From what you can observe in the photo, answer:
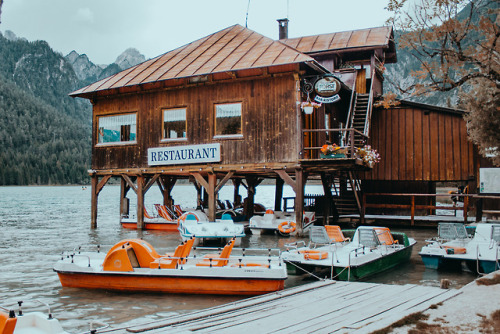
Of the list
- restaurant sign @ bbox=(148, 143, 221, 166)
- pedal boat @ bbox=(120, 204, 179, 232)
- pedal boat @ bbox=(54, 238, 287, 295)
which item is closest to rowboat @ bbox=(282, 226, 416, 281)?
pedal boat @ bbox=(54, 238, 287, 295)

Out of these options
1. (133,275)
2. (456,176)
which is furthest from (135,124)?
(456,176)

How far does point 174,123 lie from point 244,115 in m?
3.99

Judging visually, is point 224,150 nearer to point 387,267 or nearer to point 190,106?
point 190,106

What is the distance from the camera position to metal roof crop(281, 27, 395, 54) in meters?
26.8

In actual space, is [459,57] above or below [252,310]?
above

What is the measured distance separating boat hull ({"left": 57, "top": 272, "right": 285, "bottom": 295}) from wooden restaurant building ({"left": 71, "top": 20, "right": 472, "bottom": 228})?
9269 millimetres

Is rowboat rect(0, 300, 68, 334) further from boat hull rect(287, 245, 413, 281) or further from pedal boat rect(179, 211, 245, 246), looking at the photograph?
pedal boat rect(179, 211, 245, 246)

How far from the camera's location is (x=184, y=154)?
23203 millimetres

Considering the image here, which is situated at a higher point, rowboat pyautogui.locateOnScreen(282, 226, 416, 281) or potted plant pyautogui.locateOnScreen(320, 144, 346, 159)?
potted plant pyautogui.locateOnScreen(320, 144, 346, 159)

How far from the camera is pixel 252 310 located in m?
8.44

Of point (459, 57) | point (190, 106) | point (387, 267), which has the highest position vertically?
point (190, 106)

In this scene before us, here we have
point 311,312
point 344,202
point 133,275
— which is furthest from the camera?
point 344,202

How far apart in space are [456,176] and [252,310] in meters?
19.7

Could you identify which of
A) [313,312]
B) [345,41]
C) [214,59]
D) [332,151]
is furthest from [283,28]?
[313,312]
